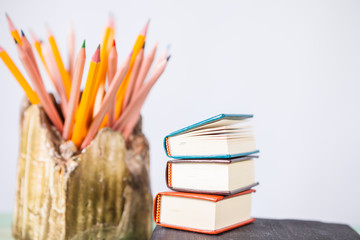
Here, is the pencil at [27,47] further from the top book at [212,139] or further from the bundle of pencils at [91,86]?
the top book at [212,139]

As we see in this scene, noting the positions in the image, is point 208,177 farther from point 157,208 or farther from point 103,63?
point 103,63

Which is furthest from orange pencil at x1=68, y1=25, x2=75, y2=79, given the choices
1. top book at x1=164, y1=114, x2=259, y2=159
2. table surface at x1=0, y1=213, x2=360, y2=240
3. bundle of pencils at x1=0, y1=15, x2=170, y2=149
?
table surface at x1=0, y1=213, x2=360, y2=240

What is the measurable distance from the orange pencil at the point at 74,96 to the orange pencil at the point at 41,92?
0.02 meters

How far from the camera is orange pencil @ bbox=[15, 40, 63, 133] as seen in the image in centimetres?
50

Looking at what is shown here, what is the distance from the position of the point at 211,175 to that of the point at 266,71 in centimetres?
54

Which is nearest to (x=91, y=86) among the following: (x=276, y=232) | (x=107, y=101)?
(x=107, y=101)

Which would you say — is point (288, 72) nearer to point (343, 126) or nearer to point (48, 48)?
point (343, 126)

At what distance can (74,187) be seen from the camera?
50cm

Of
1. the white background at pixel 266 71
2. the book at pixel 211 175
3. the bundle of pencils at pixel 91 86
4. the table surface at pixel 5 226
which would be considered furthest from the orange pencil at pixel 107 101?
the white background at pixel 266 71

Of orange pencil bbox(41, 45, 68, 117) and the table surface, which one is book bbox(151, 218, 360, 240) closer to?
orange pencil bbox(41, 45, 68, 117)

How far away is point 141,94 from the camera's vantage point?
0.55 metres

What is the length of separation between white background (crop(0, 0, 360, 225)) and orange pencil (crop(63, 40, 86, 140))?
45 centimetres

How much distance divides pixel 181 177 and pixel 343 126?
A: 61cm

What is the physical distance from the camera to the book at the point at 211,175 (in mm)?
478
